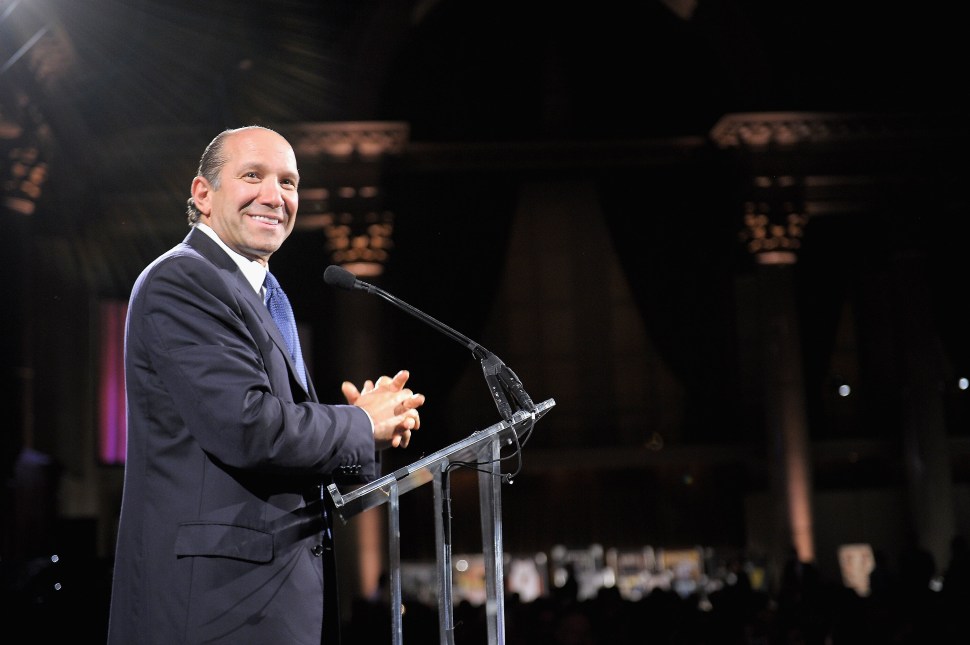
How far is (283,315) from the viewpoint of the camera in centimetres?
249

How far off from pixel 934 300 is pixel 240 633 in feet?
42.1

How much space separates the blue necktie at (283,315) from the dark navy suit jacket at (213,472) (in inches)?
8.2

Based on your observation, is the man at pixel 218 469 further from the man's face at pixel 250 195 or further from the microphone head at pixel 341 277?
the microphone head at pixel 341 277

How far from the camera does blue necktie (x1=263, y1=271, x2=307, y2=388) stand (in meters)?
2.44

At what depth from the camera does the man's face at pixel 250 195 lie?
232cm

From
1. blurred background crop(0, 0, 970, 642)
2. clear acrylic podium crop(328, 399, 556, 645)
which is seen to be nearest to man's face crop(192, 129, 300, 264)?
clear acrylic podium crop(328, 399, 556, 645)

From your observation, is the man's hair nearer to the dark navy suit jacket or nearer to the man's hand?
the dark navy suit jacket

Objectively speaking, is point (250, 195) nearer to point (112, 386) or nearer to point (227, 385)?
point (227, 385)

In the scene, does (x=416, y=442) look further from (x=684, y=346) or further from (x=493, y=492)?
(x=493, y=492)

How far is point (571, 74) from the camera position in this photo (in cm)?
1498

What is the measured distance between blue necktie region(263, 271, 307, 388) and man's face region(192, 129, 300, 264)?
0.39ft

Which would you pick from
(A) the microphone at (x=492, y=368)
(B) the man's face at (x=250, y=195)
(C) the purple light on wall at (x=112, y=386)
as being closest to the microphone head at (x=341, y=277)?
(A) the microphone at (x=492, y=368)

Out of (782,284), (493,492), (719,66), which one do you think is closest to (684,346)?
(782,284)

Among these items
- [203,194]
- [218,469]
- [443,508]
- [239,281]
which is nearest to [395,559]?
[443,508]
